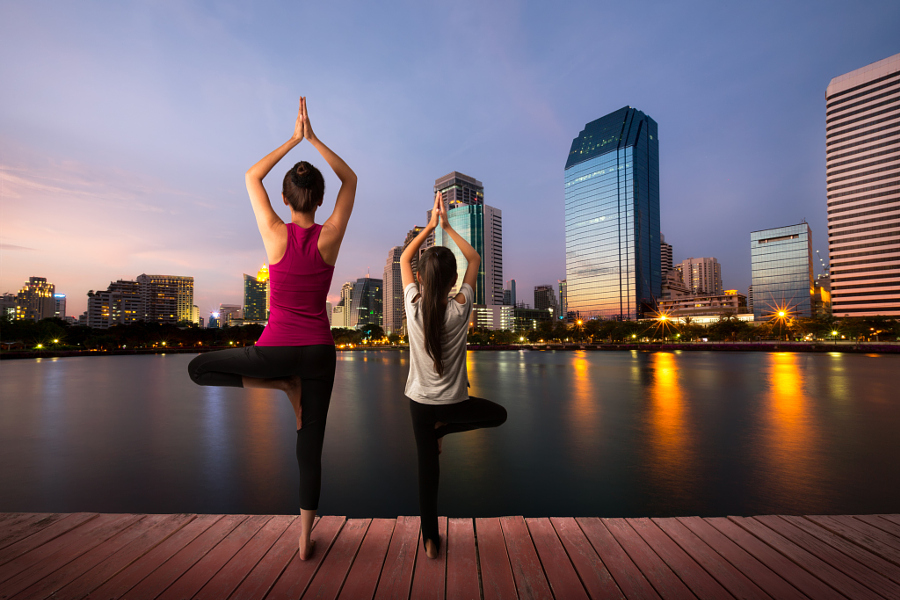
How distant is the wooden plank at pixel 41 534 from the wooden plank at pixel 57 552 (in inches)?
2.0

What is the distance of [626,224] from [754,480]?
13985 centimetres

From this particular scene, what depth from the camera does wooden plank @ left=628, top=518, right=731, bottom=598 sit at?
2.54 m

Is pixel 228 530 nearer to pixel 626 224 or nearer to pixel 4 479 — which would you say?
pixel 4 479

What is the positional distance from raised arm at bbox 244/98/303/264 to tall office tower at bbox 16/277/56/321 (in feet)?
558

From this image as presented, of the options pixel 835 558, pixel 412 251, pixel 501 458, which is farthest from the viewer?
pixel 501 458

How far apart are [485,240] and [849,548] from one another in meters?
169

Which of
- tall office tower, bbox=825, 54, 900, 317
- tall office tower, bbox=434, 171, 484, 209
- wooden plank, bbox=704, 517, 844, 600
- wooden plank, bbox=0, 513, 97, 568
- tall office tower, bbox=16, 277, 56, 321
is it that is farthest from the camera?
tall office tower, bbox=434, 171, 484, 209

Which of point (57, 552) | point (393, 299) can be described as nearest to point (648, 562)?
point (57, 552)

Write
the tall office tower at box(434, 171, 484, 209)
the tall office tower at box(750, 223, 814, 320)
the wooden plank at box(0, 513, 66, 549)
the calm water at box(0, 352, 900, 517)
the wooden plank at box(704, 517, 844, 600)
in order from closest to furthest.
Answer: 1. the wooden plank at box(704, 517, 844, 600)
2. the wooden plank at box(0, 513, 66, 549)
3. the calm water at box(0, 352, 900, 517)
4. the tall office tower at box(750, 223, 814, 320)
5. the tall office tower at box(434, 171, 484, 209)

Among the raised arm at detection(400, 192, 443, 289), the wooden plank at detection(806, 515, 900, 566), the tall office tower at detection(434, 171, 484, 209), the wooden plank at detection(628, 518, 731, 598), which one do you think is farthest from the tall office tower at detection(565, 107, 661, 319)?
the raised arm at detection(400, 192, 443, 289)

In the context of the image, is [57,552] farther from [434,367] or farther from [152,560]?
[434,367]

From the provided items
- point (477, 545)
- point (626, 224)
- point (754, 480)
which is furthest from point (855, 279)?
point (477, 545)

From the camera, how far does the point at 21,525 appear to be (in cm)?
347

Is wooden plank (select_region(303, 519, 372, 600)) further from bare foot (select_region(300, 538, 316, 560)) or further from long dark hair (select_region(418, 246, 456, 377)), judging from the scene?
long dark hair (select_region(418, 246, 456, 377))
